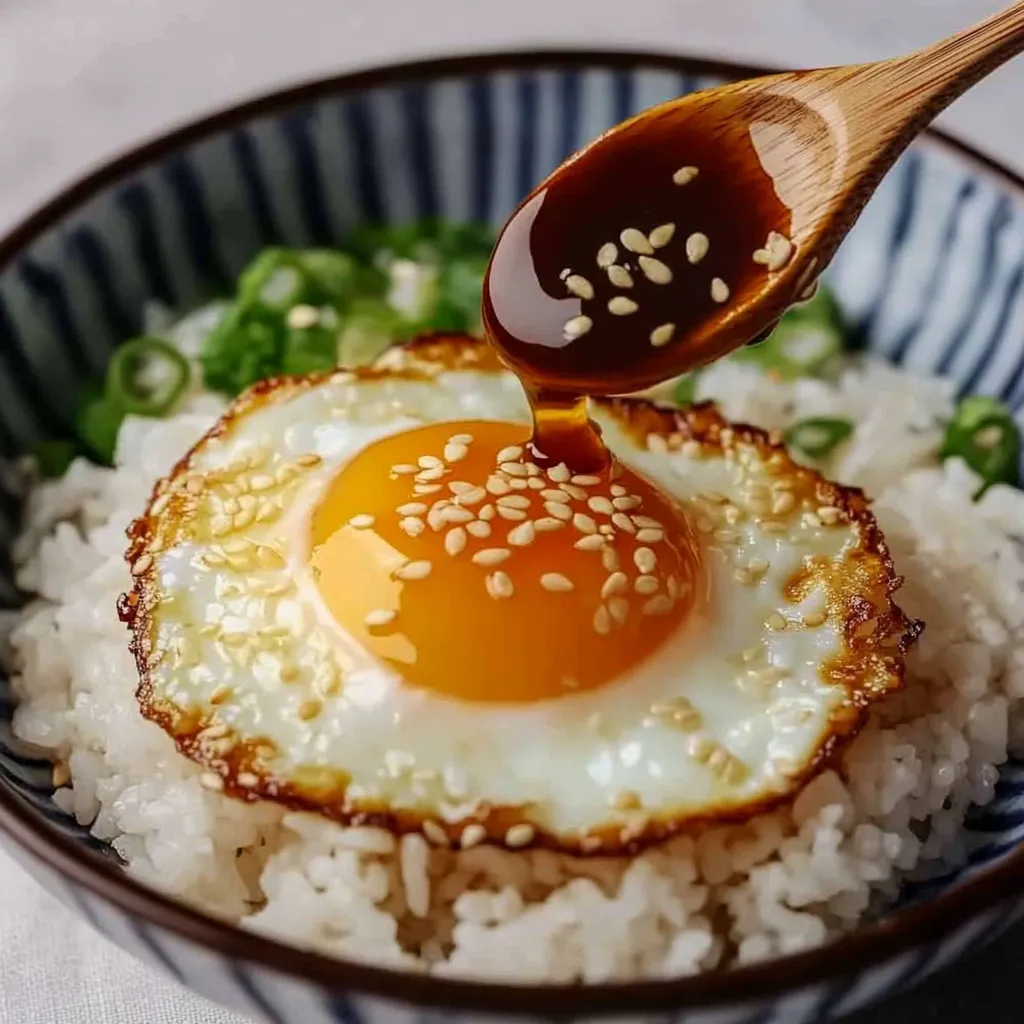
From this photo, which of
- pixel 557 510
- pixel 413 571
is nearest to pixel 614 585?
pixel 557 510

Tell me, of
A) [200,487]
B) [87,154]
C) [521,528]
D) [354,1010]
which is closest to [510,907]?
[354,1010]

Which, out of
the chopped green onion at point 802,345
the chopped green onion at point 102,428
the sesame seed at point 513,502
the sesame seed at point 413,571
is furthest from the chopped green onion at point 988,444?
the chopped green onion at point 102,428

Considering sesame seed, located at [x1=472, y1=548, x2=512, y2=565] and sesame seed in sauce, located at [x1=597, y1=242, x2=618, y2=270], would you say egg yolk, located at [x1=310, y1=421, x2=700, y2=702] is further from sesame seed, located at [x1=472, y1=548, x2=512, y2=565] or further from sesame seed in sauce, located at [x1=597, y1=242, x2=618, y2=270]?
sesame seed in sauce, located at [x1=597, y1=242, x2=618, y2=270]

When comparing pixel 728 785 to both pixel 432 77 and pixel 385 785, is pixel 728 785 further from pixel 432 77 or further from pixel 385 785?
pixel 432 77

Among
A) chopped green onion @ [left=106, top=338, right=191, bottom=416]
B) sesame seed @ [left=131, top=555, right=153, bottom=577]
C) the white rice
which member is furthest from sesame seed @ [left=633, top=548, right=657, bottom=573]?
chopped green onion @ [left=106, top=338, right=191, bottom=416]

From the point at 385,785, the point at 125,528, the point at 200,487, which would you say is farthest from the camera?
the point at 125,528

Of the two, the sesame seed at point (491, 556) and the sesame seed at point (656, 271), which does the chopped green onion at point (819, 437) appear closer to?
the sesame seed at point (656, 271)

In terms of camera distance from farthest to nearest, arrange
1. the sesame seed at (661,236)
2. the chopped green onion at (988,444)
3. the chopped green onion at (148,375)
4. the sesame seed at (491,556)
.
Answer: the chopped green onion at (148,375) → the chopped green onion at (988,444) → the sesame seed at (661,236) → the sesame seed at (491,556)
